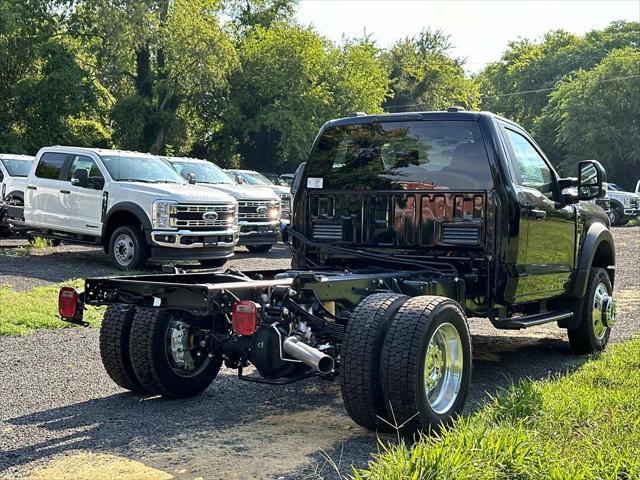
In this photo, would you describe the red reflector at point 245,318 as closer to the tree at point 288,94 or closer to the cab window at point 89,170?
the cab window at point 89,170

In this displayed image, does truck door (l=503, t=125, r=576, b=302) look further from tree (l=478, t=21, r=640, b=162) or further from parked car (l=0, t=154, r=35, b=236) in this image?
tree (l=478, t=21, r=640, b=162)

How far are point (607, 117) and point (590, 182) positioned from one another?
41.5m

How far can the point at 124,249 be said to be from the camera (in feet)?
47.1

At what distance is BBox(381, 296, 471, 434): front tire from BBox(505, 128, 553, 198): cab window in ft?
6.41

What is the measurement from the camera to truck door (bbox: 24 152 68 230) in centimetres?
1574

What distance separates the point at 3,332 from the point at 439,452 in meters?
6.20

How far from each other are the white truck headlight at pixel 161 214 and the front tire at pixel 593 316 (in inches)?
302

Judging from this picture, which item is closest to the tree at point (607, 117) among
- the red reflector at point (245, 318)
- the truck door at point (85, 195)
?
the truck door at point (85, 195)

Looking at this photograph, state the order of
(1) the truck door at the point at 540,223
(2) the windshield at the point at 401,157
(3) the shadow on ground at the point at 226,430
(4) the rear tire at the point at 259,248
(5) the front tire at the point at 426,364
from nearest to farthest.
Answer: (3) the shadow on ground at the point at 226,430, (5) the front tire at the point at 426,364, (2) the windshield at the point at 401,157, (1) the truck door at the point at 540,223, (4) the rear tire at the point at 259,248

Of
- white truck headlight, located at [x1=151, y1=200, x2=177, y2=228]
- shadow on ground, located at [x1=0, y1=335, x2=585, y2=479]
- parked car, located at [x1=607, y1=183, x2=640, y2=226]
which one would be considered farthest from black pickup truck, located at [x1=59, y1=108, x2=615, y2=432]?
parked car, located at [x1=607, y1=183, x2=640, y2=226]

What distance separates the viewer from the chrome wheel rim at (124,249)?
46.6ft

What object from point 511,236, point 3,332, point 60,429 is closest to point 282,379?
point 60,429

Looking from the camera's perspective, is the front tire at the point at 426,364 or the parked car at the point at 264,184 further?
the parked car at the point at 264,184

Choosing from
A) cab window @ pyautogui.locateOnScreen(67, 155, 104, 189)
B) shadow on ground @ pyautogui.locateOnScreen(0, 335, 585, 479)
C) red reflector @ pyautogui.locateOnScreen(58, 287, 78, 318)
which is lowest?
shadow on ground @ pyautogui.locateOnScreen(0, 335, 585, 479)
